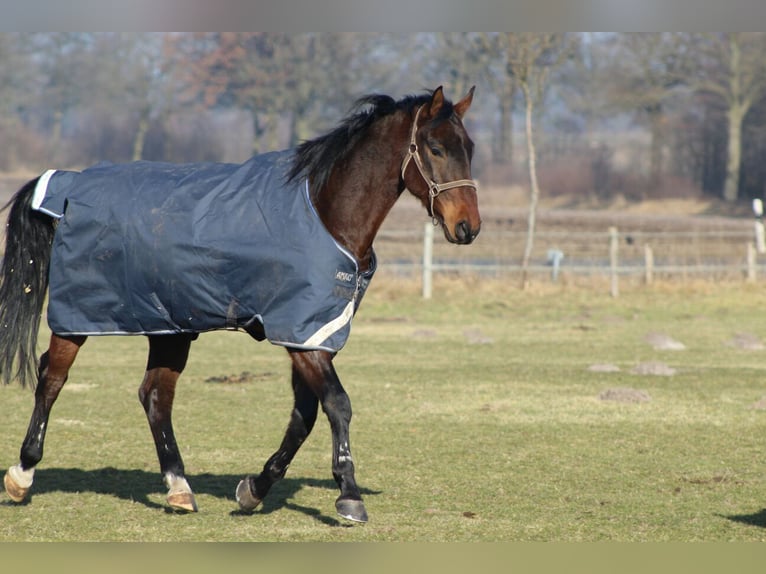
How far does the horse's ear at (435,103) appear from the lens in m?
5.69

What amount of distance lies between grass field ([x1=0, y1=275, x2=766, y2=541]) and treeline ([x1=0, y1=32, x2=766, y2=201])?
3252 centimetres

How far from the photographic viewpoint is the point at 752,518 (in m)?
6.22

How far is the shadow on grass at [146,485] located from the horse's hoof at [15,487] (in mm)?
370

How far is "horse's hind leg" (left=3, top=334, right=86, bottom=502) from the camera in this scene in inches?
249

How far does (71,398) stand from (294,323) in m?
5.69

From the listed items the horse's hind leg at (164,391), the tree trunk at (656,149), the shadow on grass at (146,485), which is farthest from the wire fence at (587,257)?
the tree trunk at (656,149)

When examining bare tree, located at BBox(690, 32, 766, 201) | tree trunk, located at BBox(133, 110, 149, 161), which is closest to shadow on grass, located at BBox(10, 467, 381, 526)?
bare tree, located at BBox(690, 32, 766, 201)

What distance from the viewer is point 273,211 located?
5.91 meters

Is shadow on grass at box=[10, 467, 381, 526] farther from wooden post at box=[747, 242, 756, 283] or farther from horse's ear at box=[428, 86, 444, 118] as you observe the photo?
wooden post at box=[747, 242, 756, 283]

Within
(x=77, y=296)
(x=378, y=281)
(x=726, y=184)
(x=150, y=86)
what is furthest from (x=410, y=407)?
(x=150, y=86)

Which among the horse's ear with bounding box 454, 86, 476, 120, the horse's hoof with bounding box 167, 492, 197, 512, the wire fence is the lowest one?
the wire fence

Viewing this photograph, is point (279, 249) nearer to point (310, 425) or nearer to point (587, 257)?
point (310, 425)

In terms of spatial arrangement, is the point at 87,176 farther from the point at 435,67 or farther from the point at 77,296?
the point at 435,67

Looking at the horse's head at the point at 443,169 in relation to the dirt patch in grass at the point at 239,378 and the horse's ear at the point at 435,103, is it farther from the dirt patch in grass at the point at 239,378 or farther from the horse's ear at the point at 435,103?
the dirt patch in grass at the point at 239,378
